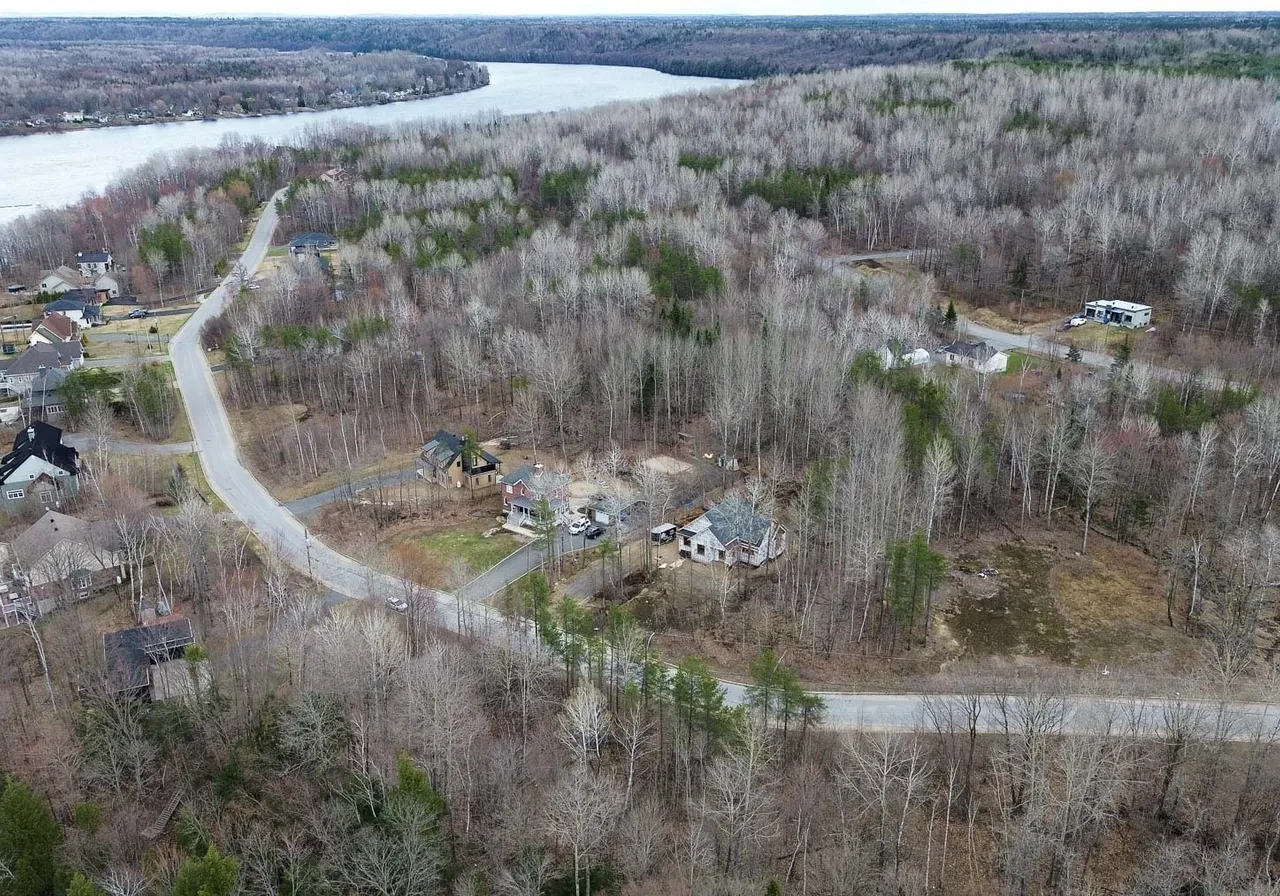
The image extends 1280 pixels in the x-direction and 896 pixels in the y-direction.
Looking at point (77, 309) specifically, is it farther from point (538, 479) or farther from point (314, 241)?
point (538, 479)

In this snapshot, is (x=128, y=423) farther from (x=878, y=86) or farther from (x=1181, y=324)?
(x=878, y=86)

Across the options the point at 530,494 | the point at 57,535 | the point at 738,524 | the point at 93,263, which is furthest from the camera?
the point at 93,263

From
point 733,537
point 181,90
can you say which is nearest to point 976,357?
point 733,537

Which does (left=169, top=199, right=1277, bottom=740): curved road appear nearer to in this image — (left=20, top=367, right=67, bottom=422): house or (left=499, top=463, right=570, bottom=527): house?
(left=20, top=367, right=67, bottom=422): house

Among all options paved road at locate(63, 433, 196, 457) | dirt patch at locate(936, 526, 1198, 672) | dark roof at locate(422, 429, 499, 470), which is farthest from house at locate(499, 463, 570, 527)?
paved road at locate(63, 433, 196, 457)

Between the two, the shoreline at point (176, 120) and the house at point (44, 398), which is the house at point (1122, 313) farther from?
the shoreline at point (176, 120)

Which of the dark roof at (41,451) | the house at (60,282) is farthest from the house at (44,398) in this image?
the house at (60,282)
